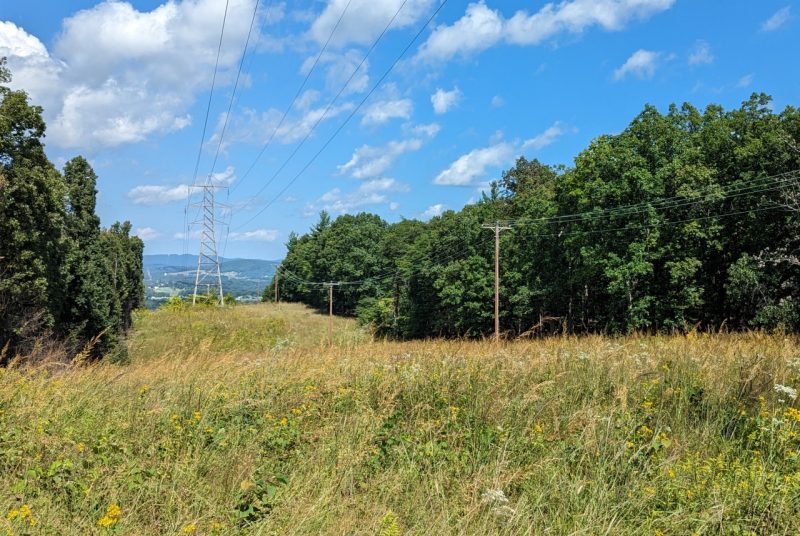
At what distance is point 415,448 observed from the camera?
12.8 feet

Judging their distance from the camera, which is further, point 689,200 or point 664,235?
point 664,235

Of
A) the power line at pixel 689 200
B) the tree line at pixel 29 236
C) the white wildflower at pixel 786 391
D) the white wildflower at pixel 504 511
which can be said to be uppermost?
the power line at pixel 689 200

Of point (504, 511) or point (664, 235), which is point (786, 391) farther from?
point (664, 235)

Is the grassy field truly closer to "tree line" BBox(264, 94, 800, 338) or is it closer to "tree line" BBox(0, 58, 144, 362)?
"tree line" BBox(0, 58, 144, 362)

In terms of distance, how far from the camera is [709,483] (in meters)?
3.28

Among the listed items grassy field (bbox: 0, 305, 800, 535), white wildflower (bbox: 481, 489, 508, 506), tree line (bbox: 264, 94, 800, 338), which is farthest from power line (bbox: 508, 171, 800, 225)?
white wildflower (bbox: 481, 489, 508, 506)

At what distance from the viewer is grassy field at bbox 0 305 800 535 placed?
2984 millimetres

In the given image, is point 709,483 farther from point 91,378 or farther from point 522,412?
point 91,378

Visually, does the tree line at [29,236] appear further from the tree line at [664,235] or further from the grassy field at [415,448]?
the tree line at [664,235]

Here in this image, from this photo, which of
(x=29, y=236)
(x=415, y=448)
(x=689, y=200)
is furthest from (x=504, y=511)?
(x=689, y=200)

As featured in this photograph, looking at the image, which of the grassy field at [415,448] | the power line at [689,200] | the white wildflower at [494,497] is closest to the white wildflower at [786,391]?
the grassy field at [415,448]

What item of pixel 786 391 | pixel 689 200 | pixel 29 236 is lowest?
pixel 786 391

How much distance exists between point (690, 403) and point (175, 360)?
580 cm

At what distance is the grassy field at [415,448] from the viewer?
2984 mm
